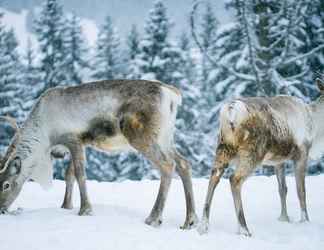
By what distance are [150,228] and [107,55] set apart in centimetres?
2488

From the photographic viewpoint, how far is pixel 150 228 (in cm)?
525

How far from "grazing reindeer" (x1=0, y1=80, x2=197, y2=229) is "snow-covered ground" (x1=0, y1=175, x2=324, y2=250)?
461 mm

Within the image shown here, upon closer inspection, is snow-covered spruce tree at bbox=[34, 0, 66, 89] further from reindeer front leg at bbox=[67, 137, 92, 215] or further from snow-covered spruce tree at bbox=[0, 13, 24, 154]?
reindeer front leg at bbox=[67, 137, 92, 215]

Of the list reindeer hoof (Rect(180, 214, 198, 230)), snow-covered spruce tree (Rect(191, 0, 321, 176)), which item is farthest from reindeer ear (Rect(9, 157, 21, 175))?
snow-covered spruce tree (Rect(191, 0, 321, 176))

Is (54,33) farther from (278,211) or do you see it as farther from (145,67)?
(278,211)

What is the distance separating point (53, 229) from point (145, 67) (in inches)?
740

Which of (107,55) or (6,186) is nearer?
(6,186)

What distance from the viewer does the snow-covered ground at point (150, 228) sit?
4504mm

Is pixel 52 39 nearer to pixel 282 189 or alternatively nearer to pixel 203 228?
pixel 282 189

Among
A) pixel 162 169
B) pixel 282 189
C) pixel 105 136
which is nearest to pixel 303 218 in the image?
pixel 282 189

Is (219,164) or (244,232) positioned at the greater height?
(219,164)

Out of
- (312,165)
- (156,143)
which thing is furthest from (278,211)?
(312,165)

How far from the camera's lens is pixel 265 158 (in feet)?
19.1

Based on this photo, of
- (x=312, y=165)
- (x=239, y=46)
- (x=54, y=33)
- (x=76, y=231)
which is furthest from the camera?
(x=54, y=33)
